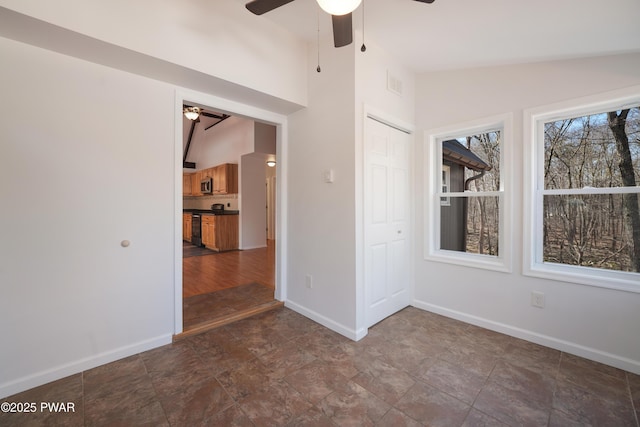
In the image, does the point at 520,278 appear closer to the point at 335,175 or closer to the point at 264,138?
the point at 335,175

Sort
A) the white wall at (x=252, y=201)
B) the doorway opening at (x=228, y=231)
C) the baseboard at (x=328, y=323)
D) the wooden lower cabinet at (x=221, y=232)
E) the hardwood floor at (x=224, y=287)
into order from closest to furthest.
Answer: the baseboard at (x=328, y=323), the hardwood floor at (x=224, y=287), the doorway opening at (x=228, y=231), the wooden lower cabinet at (x=221, y=232), the white wall at (x=252, y=201)

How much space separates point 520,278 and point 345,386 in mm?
1912

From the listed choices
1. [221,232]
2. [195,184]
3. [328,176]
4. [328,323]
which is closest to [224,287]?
[328,323]

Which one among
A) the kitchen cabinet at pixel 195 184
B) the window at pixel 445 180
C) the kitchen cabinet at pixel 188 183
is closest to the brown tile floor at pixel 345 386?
the window at pixel 445 180

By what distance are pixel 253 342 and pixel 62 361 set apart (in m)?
1.36

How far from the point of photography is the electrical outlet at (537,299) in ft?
7.50

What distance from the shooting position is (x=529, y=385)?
178 centimetres

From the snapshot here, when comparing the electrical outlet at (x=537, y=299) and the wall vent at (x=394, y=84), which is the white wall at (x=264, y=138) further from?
the electrical outlet at (x=537, y=299)

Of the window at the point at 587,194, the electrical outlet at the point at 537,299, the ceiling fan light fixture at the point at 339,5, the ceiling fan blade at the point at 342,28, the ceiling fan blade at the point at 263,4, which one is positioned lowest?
the electrical outlet at the point at 537,299

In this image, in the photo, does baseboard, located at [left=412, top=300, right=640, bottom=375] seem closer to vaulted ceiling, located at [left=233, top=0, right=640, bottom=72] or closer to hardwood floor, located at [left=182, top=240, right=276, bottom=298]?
vaulted ceiling, located at [left=233, top=0, right=640, bottom=72]

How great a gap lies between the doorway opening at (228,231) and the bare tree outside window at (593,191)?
2803 millimetres

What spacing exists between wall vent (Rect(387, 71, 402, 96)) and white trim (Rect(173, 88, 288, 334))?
49.0 inches

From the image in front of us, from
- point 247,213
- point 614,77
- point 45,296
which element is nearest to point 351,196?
point 614,77

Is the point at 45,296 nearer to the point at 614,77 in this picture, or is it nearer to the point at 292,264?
the point at 292,264
